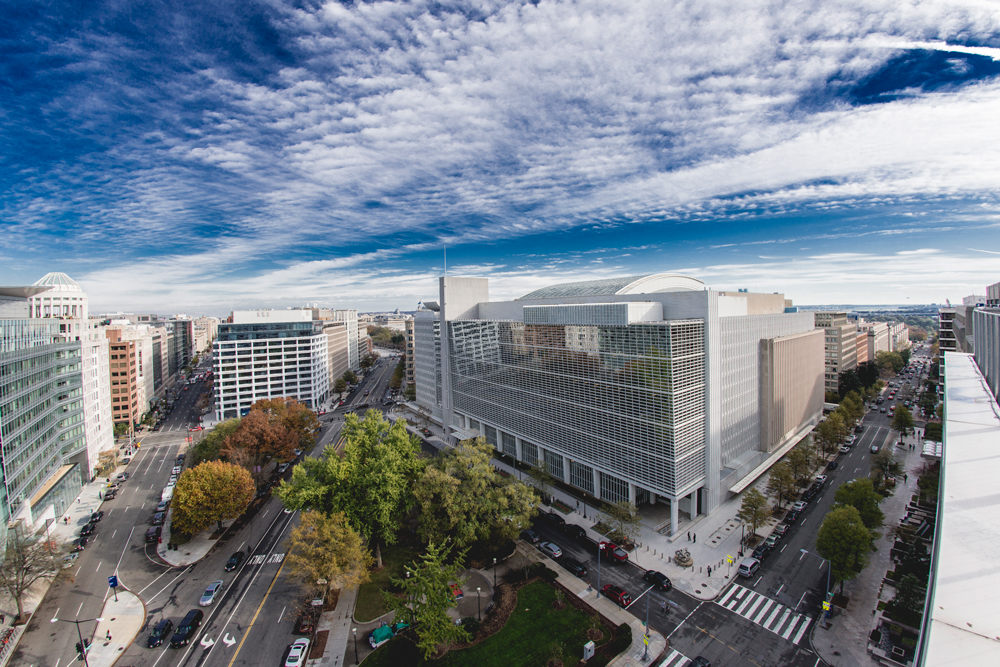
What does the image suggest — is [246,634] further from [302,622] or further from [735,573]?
[735,573]

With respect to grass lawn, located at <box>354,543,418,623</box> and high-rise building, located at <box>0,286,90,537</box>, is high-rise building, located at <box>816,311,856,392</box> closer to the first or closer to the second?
grass lawn, located at <box>354,543,418,623</box>

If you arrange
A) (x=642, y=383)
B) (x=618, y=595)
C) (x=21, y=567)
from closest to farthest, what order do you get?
(x=21, y=567), (x=618, y=595), (x=642, y=383)

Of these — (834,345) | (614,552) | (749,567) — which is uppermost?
(834,345)

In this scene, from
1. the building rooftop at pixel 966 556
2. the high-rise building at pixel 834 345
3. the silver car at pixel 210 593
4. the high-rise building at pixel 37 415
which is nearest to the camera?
the building rooftop at pixel 966 556

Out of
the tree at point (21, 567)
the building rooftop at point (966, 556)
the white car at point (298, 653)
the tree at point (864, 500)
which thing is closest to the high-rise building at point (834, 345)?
the tree at point (864, 500)

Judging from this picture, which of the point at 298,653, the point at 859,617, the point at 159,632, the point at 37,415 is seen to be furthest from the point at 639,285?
the point at 37,415

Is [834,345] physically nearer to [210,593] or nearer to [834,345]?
[834,345]

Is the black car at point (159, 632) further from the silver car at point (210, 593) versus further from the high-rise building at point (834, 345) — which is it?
the high-rise building at point (834, 345)
